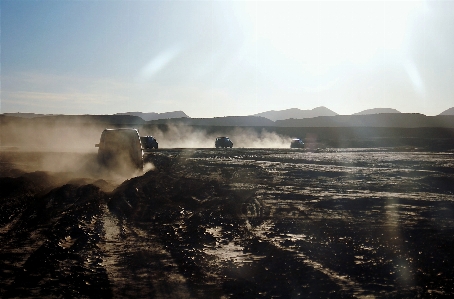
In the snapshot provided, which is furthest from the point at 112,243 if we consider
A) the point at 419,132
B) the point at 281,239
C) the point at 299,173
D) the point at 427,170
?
the point at 419,132

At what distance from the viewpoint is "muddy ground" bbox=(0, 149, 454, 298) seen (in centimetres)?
763

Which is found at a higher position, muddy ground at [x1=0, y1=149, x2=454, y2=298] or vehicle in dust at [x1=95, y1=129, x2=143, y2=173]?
vehicle in dust at [x1=95, y1=129, x2=143, y2=173]

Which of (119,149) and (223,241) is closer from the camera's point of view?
(223,241)

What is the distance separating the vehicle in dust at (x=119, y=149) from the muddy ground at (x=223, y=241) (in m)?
3.86

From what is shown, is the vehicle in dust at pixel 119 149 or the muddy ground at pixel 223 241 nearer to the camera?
the muddy ground at pixel 223 241

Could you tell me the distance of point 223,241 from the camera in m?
10.9

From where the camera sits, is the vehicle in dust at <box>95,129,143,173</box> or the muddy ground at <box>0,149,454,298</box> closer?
the muddy ground at <box>0,149,454,298</box>

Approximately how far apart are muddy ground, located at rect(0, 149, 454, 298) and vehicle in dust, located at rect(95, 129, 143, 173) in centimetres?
386

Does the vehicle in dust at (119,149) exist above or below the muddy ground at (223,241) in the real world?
above

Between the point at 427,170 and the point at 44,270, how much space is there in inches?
1029

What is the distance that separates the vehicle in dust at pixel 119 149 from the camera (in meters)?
24.5

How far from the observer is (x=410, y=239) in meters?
11.2

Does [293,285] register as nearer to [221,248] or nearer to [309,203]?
[221,248]

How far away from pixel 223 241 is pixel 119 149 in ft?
47.7
